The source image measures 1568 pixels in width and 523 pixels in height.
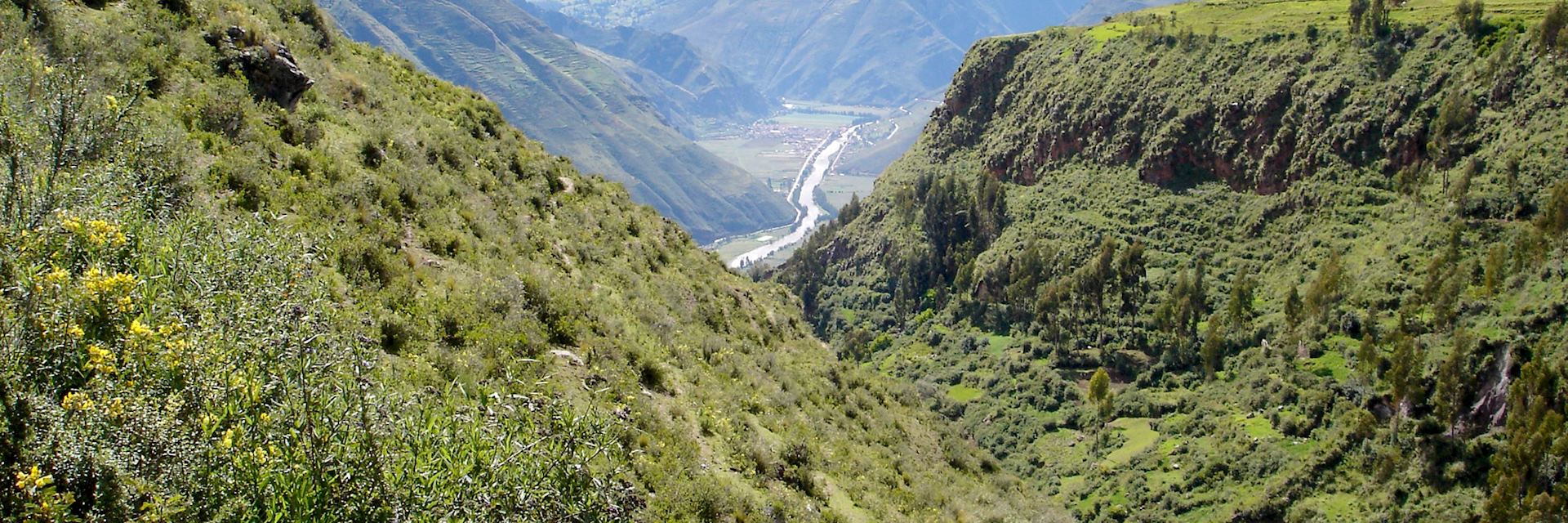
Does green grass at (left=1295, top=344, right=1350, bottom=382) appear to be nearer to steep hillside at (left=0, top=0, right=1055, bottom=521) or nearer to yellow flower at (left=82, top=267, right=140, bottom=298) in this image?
steep hillside at (left=0, top=0, right=1055, bottom=521)

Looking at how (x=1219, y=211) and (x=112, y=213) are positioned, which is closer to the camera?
(x=112, y=213)

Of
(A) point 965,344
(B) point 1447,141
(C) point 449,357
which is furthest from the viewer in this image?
(A) point 965,344

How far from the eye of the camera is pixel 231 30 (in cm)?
2016

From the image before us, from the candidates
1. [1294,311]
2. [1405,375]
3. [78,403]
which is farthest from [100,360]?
[1294,311]

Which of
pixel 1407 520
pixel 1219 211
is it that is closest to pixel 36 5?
pixel 1407 520

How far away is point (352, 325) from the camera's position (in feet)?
37.8

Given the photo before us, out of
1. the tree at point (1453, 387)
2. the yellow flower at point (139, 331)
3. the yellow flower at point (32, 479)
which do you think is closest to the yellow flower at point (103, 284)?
the yellow flower at point (139, 331)

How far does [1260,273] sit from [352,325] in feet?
234

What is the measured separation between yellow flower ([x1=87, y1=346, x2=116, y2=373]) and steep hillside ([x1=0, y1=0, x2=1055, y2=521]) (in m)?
0.03

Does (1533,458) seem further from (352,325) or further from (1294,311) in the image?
(352,325)

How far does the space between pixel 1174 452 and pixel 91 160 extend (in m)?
56.3

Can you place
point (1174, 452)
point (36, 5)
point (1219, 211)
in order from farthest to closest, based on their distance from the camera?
point (1219, 211) < point (1174, 452) < point (36, 5)

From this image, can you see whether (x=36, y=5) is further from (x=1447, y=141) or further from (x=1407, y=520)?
(x=1447, y=141)

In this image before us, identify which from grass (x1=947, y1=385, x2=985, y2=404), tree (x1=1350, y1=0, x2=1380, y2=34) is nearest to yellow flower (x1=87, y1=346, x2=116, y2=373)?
grass (x1=947, y1=385, x2=985, y2=404)
